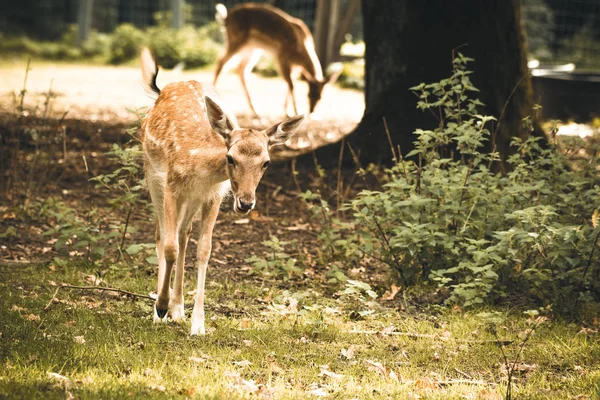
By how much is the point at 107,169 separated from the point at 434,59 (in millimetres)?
3690

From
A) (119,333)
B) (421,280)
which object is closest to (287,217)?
(421,280)

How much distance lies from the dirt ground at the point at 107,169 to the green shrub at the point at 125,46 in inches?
239

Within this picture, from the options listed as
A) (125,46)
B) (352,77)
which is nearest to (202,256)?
(352,77)

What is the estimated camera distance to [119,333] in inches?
215

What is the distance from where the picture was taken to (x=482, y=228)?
6.90 metres

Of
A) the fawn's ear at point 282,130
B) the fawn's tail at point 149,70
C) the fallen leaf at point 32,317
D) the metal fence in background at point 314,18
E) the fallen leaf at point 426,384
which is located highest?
the fawn's tail at point 149,70

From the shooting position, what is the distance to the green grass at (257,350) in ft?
15.4

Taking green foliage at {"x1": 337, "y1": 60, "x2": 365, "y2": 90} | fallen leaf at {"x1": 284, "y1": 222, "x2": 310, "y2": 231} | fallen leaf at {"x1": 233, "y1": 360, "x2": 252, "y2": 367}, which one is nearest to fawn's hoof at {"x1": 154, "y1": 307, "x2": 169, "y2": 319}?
fallen leaf at {"x1": 233, "y1": 360, "x2": 252, "y2": 367}

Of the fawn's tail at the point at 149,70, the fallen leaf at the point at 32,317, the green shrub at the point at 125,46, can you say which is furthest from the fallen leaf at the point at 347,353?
the green shrub at the point at 125,46

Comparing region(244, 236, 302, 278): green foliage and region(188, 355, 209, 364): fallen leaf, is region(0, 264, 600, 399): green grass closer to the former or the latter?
region(188, 355, 209, 364): fallen leaf

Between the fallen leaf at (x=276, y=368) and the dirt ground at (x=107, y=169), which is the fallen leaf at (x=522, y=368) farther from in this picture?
the dirt ground at (x=107, y=169)

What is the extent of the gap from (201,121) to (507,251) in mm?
2321

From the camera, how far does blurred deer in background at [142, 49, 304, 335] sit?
218 inches

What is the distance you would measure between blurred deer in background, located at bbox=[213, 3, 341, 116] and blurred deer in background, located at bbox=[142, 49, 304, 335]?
9343 mm
